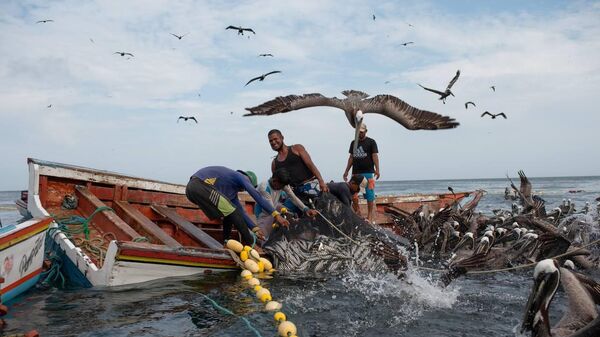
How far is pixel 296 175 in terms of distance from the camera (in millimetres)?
7219

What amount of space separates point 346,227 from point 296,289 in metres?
1.42

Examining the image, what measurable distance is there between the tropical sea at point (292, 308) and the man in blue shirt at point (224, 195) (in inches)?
30.8

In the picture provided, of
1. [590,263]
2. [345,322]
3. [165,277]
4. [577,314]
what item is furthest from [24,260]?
[590,263]

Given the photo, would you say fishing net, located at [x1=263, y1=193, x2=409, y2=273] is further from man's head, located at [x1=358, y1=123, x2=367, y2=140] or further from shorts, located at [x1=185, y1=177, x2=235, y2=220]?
man's head, located at [x1=358, y1=123, x2=367, y2=140]

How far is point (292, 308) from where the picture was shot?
4.87 m

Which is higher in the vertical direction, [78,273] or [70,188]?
[70,188]

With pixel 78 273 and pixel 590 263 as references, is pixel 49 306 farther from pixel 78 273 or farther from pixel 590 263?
pixel 590 263

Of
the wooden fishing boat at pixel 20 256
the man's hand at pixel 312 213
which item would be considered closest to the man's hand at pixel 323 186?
the man's hand at pixel 312 213

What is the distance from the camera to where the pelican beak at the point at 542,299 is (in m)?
3.28

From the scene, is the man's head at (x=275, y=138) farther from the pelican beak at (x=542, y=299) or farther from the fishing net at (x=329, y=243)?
the pelican beak at (x=542, y=299)

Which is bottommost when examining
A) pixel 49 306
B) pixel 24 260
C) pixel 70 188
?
pixel 49 306

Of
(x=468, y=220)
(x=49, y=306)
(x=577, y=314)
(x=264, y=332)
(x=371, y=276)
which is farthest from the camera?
(x=468, y=220)

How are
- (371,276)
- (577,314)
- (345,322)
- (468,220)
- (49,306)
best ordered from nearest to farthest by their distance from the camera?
(577,314) → (345,322) → (49,306) → (371,276) → (468,220)

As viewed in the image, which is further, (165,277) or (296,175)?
(296,175)
